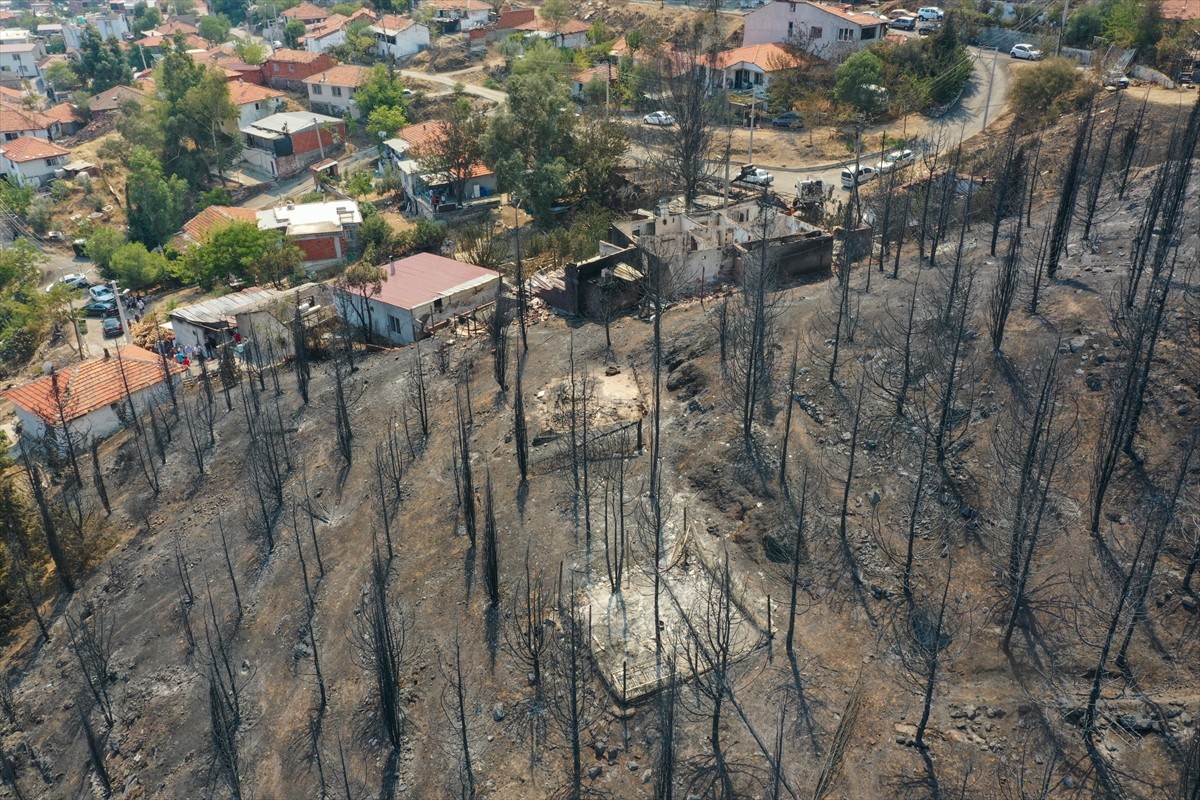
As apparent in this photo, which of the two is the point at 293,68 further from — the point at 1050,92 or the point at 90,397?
the point at 1050,92

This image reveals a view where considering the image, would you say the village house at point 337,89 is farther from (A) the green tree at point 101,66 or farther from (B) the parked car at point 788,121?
(B) the parked car at point 788,121

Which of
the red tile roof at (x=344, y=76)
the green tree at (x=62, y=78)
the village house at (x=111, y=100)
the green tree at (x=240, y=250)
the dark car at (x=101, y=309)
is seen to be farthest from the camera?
the green tree at (x=62, y=78)

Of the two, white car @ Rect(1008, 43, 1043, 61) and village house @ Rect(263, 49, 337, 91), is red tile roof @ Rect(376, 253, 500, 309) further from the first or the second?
village house @ Rect(263, 49, 337, 91)

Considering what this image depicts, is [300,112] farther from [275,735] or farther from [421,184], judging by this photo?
[275,735]

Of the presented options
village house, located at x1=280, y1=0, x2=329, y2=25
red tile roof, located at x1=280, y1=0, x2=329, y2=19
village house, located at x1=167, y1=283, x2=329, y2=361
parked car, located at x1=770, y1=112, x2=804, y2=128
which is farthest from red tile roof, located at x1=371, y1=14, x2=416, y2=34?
village house, located at x1=167, y1=283, x2=329, y2=361

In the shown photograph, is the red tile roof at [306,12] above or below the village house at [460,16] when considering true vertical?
below

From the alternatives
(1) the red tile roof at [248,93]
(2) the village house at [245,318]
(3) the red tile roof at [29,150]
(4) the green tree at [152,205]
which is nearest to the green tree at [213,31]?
(1) the red tile roof at [248,93]
